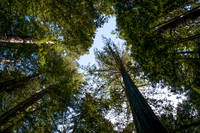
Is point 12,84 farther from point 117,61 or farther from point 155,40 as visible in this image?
point 155,40

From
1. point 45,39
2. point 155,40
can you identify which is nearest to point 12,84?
point 45,39

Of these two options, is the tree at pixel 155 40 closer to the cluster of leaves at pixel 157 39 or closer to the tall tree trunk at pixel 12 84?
the cluster of leaves at pixel 157 39

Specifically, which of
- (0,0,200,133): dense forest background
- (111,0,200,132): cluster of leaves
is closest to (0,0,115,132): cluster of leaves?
(0,0,200,133): dense forest background

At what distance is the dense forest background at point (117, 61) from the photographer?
3.45m

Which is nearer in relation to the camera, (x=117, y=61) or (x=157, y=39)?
(x=157, y=39)

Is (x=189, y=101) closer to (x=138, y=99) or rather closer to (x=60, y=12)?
(x=138, y=99)

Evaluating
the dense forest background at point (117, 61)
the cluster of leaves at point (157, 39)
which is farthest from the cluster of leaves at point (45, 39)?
the cluster of leaves at point (157, 39)

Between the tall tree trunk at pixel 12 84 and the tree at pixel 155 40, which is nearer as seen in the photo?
the tree at pixel 155 40

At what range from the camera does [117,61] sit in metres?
6.71

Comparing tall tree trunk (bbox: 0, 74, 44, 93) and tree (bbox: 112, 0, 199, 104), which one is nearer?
tree (bbox: 112, 0, 199, 104)

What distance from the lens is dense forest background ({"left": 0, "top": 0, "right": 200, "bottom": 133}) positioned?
345 cm

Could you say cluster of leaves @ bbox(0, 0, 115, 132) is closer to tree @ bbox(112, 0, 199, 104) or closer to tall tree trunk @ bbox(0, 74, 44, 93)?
tall tree trunk @ bbox(0, 74, 44, 93)

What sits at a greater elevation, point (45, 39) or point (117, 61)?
point (117, 61)

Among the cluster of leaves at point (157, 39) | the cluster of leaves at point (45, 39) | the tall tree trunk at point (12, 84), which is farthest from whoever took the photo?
the tall tree trunk at point (12, 84)
